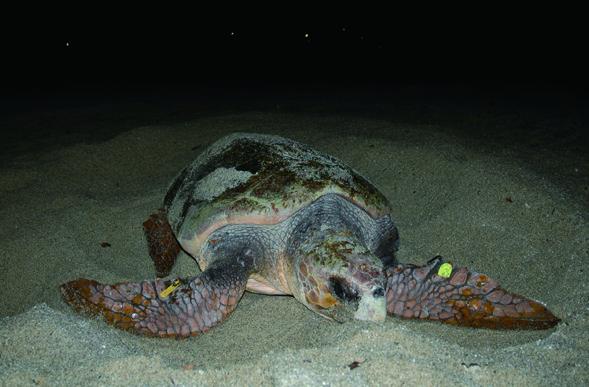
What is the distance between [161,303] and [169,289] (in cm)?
8

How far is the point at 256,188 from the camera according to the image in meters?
2.67

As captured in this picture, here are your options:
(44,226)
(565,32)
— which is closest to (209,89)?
(44,226)

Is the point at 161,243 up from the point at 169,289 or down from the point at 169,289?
down

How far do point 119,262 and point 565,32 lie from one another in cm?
2745

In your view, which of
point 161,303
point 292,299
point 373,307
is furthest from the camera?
point 292,299

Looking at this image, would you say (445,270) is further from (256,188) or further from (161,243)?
(161,243)

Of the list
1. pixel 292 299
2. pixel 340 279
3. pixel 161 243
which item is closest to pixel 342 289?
pixel 340 279

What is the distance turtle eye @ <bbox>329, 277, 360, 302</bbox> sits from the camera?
2.00 meters

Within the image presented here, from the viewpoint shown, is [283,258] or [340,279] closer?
[340,279]

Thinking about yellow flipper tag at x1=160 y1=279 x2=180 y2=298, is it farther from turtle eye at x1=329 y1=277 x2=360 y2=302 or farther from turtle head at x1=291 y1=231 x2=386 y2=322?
turtle eye at x1=329 y1=277 x2=360 y2=302

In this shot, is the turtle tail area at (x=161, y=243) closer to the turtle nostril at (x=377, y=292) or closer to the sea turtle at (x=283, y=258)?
the sea turtle at (x=283, y=258)

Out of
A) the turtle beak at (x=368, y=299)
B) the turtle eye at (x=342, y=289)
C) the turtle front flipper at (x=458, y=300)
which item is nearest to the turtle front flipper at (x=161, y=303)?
the turtle eye at (x=342, y=289)

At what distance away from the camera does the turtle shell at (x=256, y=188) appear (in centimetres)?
260

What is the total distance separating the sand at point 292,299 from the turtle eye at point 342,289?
0.40ft
